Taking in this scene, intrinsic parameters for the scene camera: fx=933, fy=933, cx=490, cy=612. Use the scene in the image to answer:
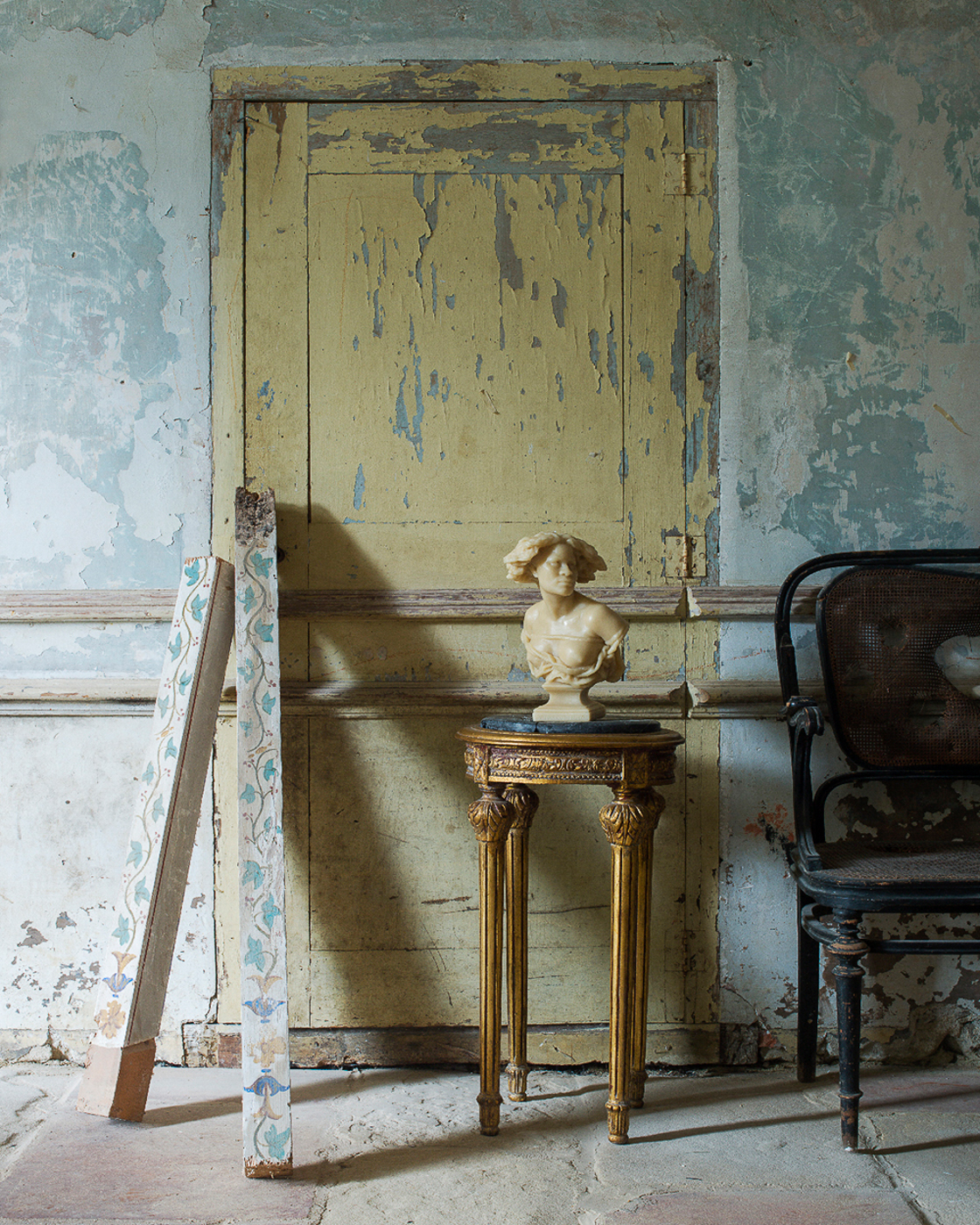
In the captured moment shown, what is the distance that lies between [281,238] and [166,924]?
1.74 meters

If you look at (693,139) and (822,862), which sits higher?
(693,139)

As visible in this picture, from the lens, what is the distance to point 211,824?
7.96 ft

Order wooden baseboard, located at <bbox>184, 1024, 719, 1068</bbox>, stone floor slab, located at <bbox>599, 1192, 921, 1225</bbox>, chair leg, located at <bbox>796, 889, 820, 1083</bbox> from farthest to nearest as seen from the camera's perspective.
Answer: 1. wooden baseboard, located at <bbox>184, 1024, 719, 1068</bbox>
2. chair leg, located at <bbox>796, 889, 820, 1083</bbox>
3. stone floor slab, located at <bbox>599, 1192, 921, 1225</bbox>

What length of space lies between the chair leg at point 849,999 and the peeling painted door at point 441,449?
20.2 inches

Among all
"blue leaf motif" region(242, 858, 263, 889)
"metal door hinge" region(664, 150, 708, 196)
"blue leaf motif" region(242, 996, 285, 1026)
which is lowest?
"blue leaf motif" region(242, 996, 285, 1026)

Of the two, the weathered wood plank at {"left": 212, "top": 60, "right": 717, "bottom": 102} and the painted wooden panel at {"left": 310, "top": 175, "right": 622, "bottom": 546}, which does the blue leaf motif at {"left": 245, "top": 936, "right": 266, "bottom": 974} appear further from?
the weathered wood plank at {"left": 212, "top": 60, "right": 717, "bottom": 102}

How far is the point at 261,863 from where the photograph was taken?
2.03 meters

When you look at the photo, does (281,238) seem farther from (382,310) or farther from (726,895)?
(726,895)

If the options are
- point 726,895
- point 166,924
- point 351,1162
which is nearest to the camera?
point 351,1162

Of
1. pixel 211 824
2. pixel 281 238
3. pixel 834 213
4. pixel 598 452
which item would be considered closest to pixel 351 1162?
pixel 211 824

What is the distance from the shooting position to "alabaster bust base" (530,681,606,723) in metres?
2.01

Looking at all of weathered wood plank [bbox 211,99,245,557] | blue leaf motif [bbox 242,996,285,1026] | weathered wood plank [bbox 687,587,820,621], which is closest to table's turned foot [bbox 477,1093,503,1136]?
blue leaf motif [bbox 242,996,285,1026]

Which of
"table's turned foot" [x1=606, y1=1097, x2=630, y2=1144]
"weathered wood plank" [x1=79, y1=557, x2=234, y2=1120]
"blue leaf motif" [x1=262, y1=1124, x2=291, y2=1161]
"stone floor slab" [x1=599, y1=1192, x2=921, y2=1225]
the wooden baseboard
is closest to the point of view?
"stone floor slab" [x1=599, y1=1192, x2=921, y2=1225]

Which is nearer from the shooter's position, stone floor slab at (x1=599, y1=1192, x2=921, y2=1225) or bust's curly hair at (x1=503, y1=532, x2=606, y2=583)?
stone floor slab at (x1=599, y1=1192, x2=921, y2=1225)
